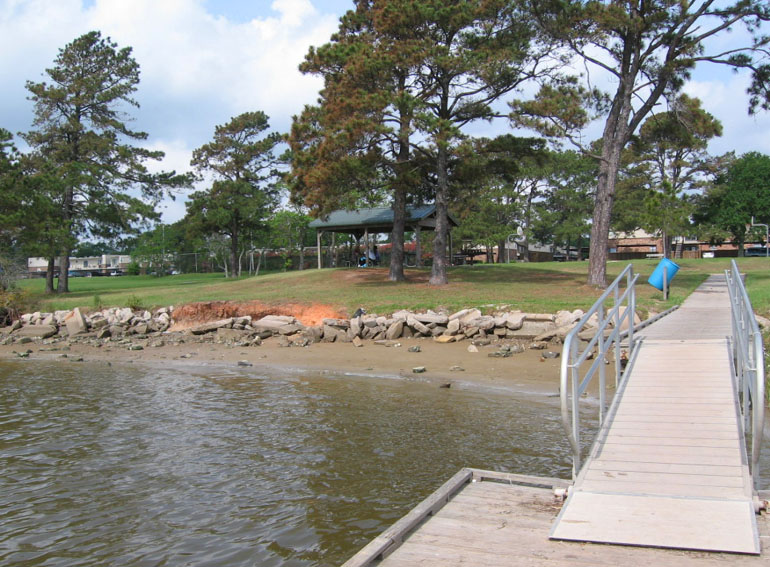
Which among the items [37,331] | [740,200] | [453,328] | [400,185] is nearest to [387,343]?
[453,328]

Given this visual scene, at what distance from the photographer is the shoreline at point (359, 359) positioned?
38.7 ft

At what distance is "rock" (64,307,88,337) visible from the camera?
20500mm

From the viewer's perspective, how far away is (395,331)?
54.6 ft

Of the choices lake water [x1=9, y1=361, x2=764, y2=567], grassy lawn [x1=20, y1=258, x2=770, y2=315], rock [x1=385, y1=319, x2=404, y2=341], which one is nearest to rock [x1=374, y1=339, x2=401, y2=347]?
rock [x1=385, y1=319, x2=404, y2=341]

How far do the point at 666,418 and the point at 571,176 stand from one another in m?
53.7

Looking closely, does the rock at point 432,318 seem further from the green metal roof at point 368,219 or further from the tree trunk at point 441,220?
the green metal roof at point 368,219

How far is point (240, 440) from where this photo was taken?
26.7 feet

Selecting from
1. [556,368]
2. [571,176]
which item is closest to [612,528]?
[556,368]

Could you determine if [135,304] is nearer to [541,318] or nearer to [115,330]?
[115,330]

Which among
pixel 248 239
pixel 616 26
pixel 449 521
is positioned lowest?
pixel 449 521

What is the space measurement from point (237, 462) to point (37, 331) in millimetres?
16799

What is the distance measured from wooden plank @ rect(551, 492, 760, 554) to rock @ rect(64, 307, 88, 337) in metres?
19.6

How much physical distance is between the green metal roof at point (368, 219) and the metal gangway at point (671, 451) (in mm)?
25439

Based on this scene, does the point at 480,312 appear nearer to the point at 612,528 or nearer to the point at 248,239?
the point at 612,528
